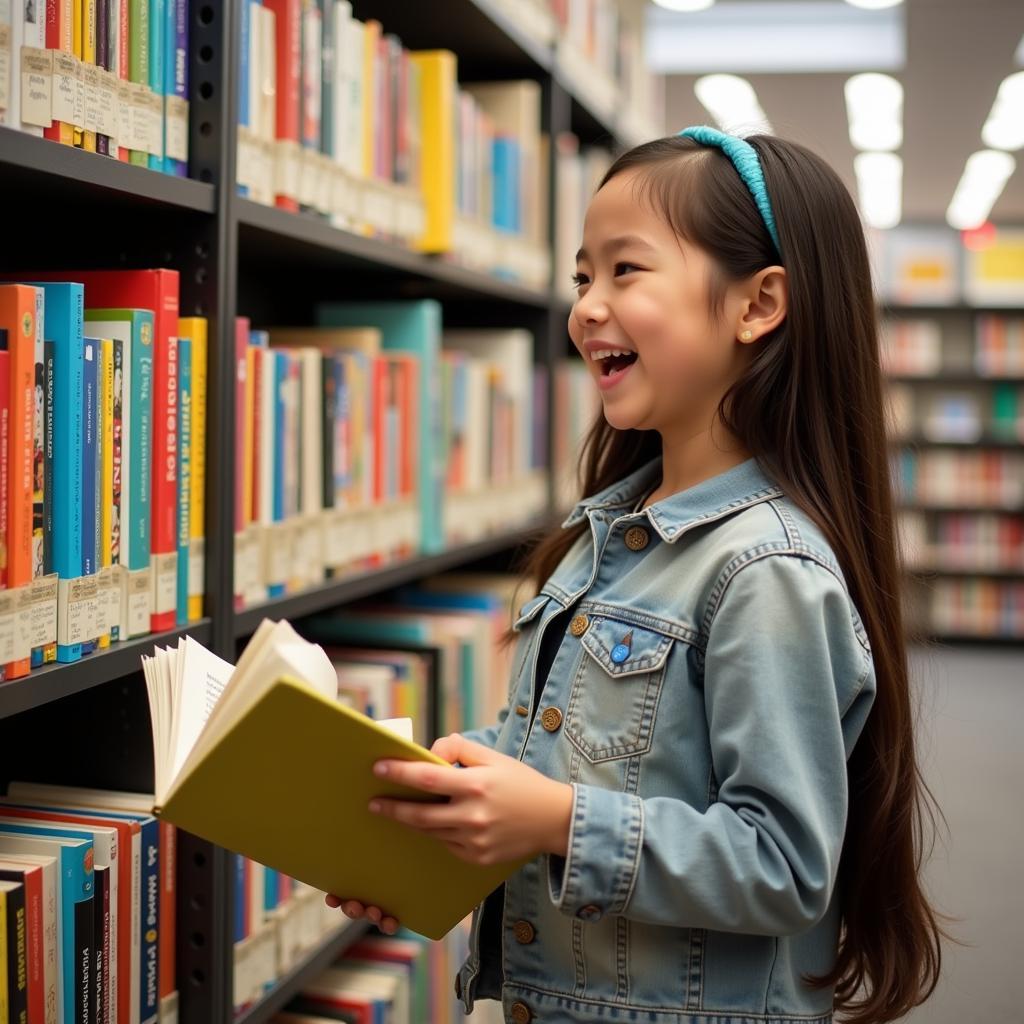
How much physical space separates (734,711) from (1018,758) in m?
4.71

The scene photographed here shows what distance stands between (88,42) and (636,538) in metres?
0.68

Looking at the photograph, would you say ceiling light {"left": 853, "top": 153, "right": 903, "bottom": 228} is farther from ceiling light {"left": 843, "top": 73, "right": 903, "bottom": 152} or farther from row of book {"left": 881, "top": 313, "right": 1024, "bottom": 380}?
row of book {"left": 881, "top": 313, "right": 1024, "bottom": 380}

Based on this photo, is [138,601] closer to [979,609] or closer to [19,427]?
[19,427]

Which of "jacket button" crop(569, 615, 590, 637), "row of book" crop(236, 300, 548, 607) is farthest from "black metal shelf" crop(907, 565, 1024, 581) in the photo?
"jacket button" crop(569, 615, 590, 637)

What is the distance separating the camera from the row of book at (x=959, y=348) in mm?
8273

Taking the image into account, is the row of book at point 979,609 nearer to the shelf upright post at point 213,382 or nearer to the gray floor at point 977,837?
the gray floor at point 977,837

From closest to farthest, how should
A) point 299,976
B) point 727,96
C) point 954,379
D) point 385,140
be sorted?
point 299,976, point 385,140, point 727,96, point 954,379

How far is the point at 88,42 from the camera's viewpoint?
1083mm

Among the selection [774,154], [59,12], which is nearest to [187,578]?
[59,12]

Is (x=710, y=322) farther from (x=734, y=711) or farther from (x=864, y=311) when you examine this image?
(x=734, y=711)

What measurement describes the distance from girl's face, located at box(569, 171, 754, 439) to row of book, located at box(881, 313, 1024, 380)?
746cm

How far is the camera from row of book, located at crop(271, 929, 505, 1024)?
1.80 metres

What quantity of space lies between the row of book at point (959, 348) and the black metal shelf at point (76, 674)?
7.63 meters

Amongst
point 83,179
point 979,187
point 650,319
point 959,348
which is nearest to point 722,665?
point 650,319
